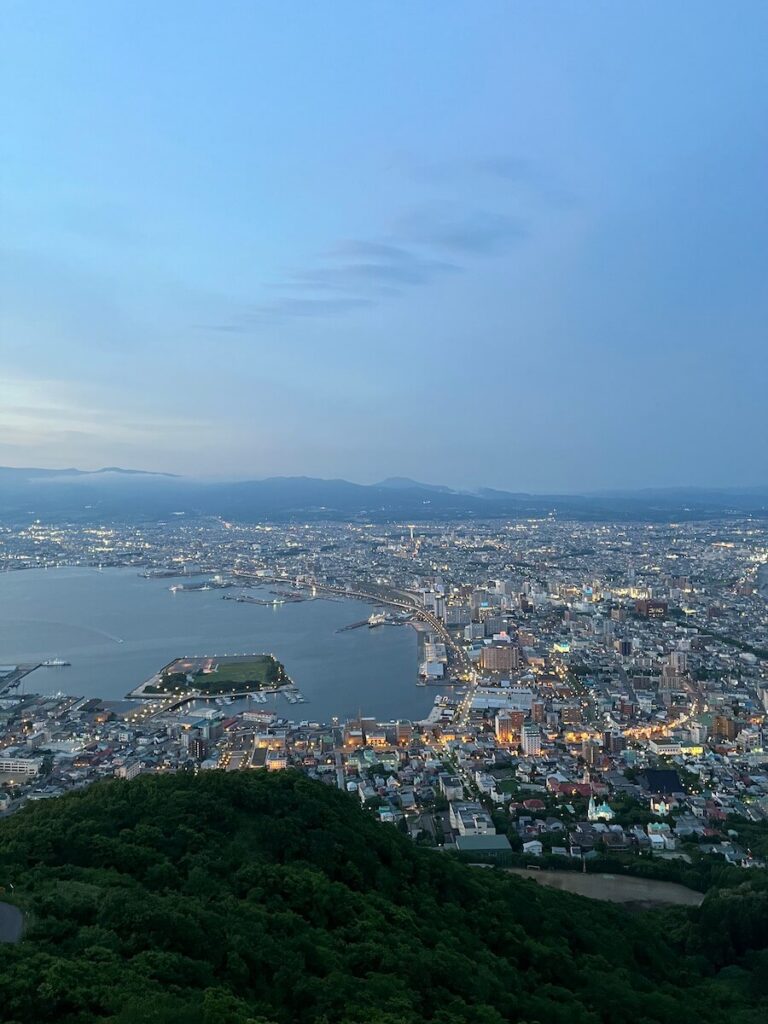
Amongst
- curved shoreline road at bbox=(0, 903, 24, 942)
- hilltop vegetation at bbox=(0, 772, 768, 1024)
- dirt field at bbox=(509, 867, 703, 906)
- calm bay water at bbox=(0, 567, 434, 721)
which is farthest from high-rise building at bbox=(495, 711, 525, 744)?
curved shoreline road at bbox=(0, 903, 24, 942)

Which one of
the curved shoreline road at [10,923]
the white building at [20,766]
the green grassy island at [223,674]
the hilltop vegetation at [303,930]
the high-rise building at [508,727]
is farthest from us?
the green grassy island at [223,674]

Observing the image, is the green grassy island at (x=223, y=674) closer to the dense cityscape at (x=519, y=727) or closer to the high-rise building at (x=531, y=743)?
the dense cityscape at (x=519, y=727)

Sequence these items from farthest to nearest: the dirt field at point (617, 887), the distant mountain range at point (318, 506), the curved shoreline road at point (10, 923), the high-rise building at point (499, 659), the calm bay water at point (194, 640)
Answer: the distant mountain range at point (318, 506), the high-rise building at point (499, 659), the calm bay water at point (194, 640), the dirt field at point (617, 887), the curved shoreline road at point (10, 923)

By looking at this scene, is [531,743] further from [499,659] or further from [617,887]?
[499,659]

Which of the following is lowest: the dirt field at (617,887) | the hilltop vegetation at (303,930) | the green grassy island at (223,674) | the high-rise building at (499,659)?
the dirt field at (617,887)

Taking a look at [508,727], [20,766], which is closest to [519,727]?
[508,727]

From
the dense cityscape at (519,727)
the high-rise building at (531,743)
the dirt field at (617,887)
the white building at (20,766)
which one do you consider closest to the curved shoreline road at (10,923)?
the dirt field at (617,887)
